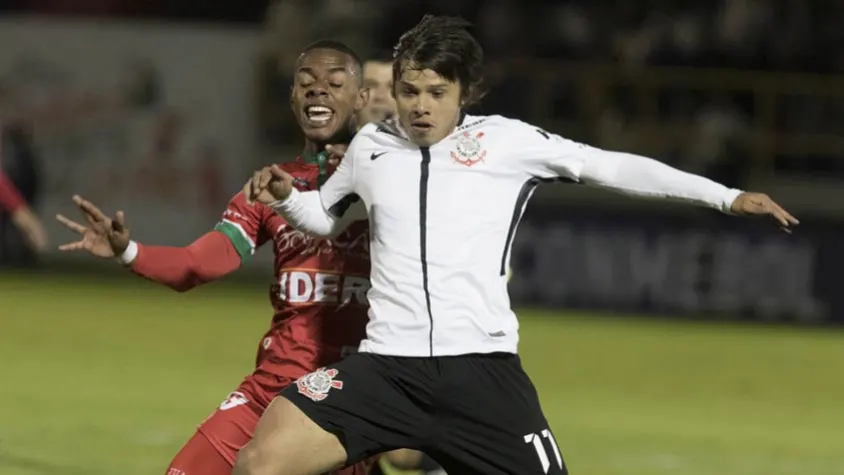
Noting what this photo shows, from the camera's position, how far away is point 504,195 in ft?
16.7

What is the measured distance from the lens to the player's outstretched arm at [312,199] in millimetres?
5008

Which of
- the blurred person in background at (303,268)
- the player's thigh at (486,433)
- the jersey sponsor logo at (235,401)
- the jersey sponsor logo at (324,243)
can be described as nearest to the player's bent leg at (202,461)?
the blurred person in background at (303,268)

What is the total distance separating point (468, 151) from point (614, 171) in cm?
48

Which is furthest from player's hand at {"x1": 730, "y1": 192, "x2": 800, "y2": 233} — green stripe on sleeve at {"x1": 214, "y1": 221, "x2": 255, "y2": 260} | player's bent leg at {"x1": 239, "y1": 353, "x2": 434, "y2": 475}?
A: green stripe on sleeve at {"x1": 214, "y1": 221, "x2": 255, "y2": 260}

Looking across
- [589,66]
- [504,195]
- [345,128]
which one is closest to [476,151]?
[504,195]

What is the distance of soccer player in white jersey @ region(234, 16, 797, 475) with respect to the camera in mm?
4871

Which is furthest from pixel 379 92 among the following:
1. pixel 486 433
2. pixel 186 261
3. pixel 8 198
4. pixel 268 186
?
pixel 8 198

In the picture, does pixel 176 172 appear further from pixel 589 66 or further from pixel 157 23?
pixel 589 66

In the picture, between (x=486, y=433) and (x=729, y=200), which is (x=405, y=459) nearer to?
(x=486, y=433)

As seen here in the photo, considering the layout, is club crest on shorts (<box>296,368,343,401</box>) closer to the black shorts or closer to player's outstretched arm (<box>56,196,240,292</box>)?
the black shorts

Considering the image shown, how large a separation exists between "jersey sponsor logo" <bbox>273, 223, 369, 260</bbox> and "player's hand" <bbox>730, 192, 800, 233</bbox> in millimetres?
1384

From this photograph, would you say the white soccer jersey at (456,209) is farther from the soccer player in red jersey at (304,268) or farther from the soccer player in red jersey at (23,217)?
the soccer player in red jersey at (23,217)

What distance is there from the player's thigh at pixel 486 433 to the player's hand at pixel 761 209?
0.93m

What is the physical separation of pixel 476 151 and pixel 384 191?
12.7 inches
